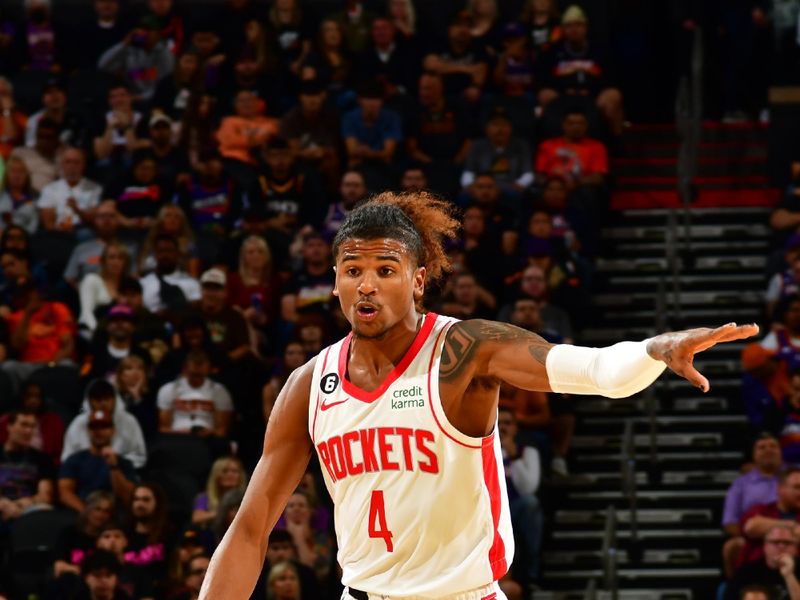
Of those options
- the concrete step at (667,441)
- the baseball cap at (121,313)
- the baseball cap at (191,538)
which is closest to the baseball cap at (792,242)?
the concrete step at (667,441)

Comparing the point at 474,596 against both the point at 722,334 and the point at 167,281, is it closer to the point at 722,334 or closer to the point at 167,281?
the point at 722,334

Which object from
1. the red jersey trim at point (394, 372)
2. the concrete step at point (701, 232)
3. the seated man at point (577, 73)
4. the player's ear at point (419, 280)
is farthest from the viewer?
the seated man at point (577, 73)

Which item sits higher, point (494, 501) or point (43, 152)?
point (43, 152)

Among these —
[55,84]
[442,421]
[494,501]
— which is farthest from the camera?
[55,84]

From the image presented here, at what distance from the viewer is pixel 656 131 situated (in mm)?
16109

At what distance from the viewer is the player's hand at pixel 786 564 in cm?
1014

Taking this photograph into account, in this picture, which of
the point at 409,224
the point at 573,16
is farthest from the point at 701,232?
the point at 409,224

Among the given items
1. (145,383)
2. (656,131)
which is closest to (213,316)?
(145,383)

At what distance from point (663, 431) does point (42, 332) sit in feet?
16.1

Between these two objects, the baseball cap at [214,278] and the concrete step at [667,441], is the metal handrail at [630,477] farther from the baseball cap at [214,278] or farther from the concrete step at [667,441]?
the baseball cap at [214,278]

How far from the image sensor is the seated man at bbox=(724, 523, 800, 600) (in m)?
10.2

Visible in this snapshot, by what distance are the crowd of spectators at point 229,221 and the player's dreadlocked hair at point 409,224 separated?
514 centimetres

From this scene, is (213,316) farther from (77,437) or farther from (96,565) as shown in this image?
(96,565)

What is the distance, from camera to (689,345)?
182 inches
